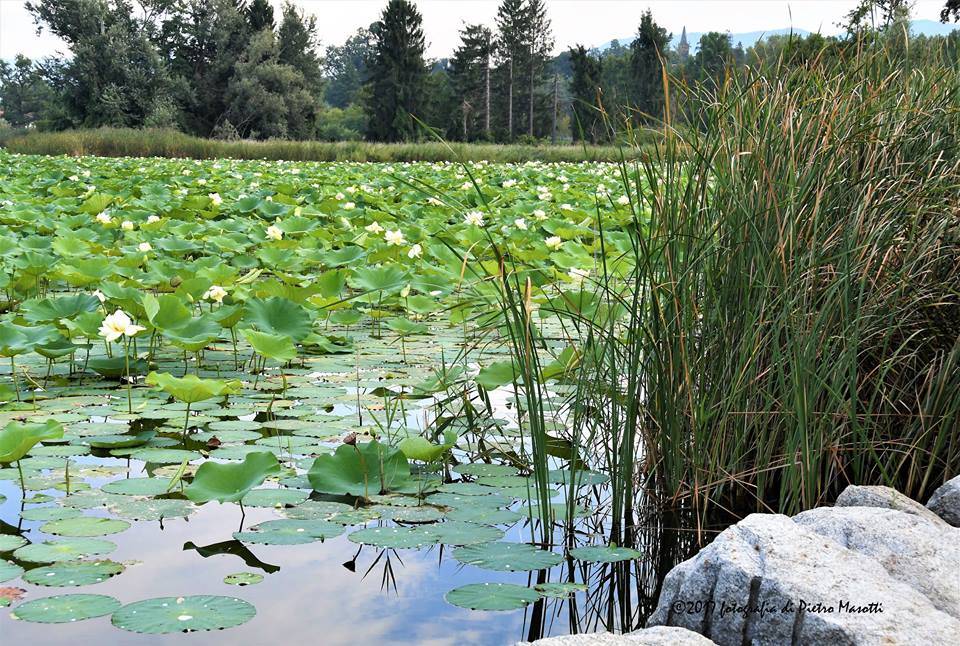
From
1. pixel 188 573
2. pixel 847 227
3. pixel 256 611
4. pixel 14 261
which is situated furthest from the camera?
pixel 14 261

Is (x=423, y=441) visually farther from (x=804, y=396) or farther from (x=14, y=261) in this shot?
(x=14, y=261)

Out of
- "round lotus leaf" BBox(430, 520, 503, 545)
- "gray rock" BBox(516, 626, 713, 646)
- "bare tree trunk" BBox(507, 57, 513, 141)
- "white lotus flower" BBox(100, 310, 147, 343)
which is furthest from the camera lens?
"bare tree trunk" BBox(507, 57, 513, 141)

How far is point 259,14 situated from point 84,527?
29606mm

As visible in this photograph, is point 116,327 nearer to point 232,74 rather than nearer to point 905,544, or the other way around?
point 905,544

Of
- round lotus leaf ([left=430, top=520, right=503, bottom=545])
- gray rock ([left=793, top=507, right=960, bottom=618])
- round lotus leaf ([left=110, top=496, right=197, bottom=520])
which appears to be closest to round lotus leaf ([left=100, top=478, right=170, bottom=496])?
round lotus leaf ([left=110, top=496, right=197, bottom=520])

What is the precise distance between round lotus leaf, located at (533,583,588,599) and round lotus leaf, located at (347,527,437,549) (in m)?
0.24

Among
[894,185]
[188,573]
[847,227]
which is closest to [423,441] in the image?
[188,573]

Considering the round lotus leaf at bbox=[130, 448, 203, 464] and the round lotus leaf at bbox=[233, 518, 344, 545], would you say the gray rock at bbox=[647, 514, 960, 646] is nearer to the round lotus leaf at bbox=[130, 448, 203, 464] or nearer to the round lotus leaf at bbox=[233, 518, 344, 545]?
the round lotus leaf at bbox=[233, 518, 344, 545]

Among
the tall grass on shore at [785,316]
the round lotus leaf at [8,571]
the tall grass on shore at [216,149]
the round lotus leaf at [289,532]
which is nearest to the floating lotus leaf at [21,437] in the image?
the round lotus leaf at [8,571]

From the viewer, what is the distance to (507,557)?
168cm

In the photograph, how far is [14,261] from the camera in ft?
12.6

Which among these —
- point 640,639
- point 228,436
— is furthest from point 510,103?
point 640,639

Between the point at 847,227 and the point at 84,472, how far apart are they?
1684mm

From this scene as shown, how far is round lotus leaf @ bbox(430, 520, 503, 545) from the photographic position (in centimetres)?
174
